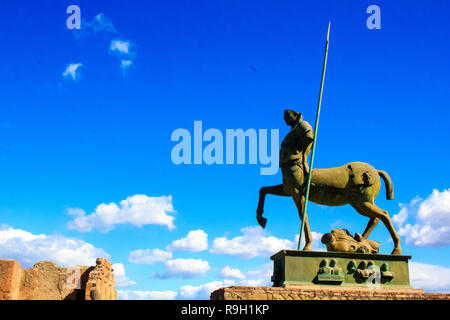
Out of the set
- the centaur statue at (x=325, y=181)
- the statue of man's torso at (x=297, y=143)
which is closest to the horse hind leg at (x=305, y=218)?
the centaur statue at (x=325, y=181)

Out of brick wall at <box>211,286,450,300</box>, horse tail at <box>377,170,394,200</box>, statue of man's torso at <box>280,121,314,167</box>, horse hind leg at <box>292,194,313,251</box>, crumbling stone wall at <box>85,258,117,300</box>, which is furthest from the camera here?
crumbling stone wall at <box>85,258,117,300</box>

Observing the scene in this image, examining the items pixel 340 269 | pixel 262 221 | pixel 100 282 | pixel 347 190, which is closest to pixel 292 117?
pixel 347 190

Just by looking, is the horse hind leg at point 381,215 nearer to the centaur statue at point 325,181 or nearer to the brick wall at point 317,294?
the centaur statue at point 325,181

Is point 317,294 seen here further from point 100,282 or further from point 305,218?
point 100,282

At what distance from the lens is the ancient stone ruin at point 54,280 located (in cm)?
1463

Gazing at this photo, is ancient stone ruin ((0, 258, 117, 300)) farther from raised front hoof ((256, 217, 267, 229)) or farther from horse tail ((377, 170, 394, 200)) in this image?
horse tail ((377, 170, 394, 200))

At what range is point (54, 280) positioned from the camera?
624 inches

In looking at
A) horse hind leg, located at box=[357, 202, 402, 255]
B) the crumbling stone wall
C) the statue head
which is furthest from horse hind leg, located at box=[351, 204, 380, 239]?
the crumbling stone wall

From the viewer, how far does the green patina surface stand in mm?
11234

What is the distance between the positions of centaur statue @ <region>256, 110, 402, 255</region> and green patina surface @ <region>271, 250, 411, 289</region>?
19.8 inches

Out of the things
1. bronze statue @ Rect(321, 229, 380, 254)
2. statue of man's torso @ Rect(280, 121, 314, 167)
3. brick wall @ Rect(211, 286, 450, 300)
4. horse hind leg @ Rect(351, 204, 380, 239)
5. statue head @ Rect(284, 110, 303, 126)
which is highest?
statue head @ Rect(284, 110, 303, 126)

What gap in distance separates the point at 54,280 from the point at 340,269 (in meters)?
8.56
